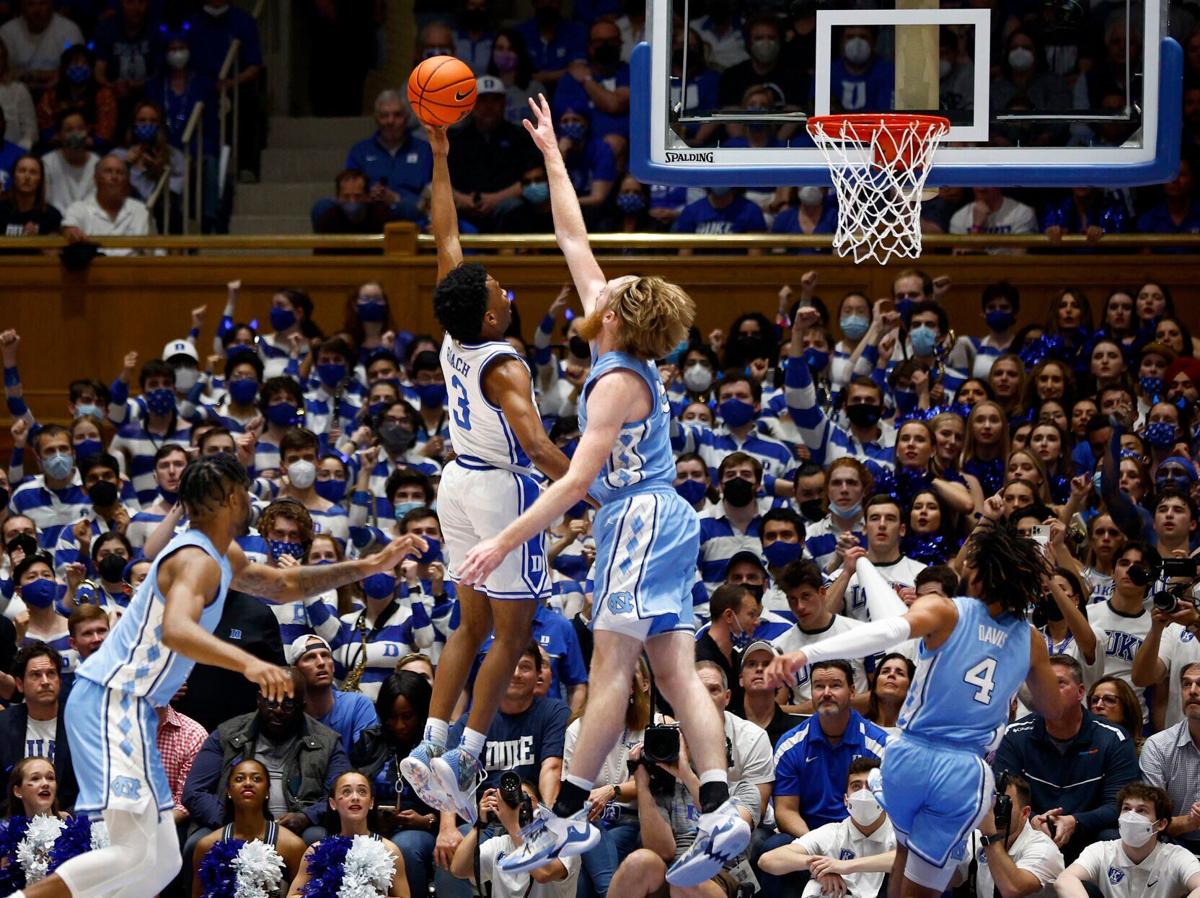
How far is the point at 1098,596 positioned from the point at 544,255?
A: 5.92m

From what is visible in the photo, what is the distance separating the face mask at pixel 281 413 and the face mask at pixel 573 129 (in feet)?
11.4

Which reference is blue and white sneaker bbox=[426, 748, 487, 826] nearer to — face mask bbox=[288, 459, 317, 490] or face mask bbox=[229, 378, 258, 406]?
face mask bbox=[288, 459, 317, 490]

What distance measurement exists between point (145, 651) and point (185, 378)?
262 inches

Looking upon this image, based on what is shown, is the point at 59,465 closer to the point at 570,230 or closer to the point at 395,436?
the point at 395,436

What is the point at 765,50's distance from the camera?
13.4 metres

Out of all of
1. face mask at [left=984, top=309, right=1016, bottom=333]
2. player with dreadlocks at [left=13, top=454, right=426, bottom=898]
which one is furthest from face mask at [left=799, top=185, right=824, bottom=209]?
player with dreadlocks at [left=13, top=454, right=426, bottom=898]

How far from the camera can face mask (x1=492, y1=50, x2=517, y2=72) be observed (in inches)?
642

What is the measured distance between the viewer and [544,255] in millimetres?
15375

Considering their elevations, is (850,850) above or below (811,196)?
below

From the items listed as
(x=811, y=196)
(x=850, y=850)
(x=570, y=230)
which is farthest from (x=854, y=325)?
(x=570, y=230)

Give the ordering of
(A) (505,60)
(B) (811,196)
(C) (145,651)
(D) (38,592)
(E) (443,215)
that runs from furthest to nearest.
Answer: (A) (505,60)
(B) (811,196)
(D) (38,592)
(E) (443,215)
(C) (145,651)

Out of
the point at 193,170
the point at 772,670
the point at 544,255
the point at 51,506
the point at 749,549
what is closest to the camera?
the point at 772,670

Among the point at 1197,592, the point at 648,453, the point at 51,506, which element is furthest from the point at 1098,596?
the point at 51,506

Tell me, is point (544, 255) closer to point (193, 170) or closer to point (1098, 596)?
point (193, 170)
